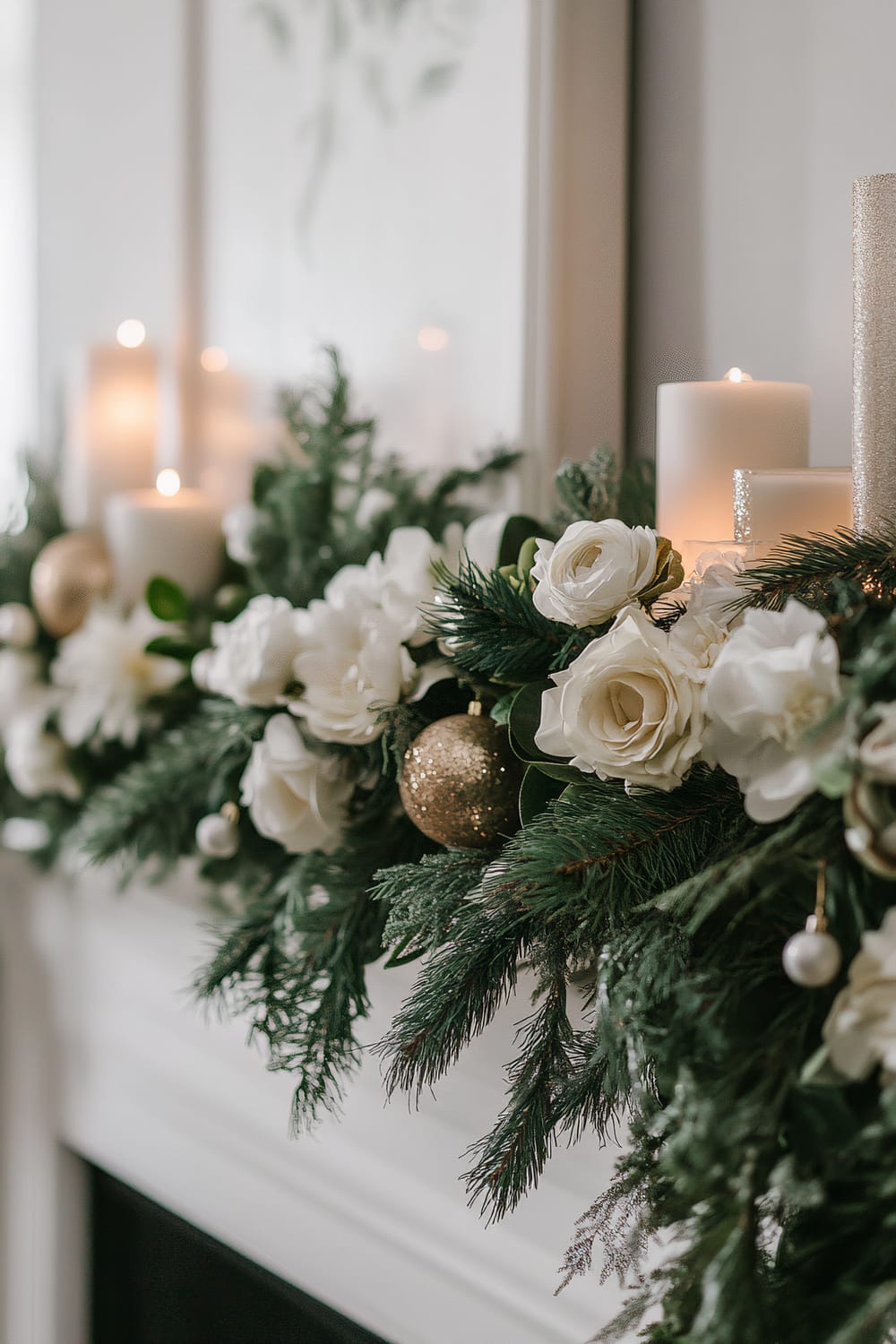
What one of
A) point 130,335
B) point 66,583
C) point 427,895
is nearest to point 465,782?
point 427,895

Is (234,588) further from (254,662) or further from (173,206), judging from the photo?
(173,206)

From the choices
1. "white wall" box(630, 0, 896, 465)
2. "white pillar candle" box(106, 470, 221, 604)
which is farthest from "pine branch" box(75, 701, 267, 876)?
"white wall" box(630, 0, 896, 465)

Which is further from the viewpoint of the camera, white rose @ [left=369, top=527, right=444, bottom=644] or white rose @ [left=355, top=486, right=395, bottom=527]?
white rose @ [left=355, top=486, right=395, bottom=527]

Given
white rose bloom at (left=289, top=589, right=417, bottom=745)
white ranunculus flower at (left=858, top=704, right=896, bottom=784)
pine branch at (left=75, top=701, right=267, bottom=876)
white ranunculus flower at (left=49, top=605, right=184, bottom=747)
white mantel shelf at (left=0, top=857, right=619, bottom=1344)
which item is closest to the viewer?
white ranunculus flower at (left=858, top=704, right=896, bottom=784)

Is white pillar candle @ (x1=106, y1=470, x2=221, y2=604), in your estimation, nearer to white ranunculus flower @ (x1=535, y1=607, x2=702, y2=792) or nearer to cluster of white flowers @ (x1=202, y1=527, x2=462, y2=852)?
cluster of white flowers @ (x1=202, y1=527, x2=462, y2=852)

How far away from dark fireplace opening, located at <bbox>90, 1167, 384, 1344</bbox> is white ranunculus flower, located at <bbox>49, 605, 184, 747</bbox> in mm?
454

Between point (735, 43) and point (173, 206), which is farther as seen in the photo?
point (173, 206)

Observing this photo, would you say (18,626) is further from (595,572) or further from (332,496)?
(595,572)

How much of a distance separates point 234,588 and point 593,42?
47 centimetres

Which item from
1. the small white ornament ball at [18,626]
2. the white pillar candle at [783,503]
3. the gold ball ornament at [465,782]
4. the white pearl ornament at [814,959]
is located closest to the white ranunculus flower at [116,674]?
the small white ornament ball at [18,626]

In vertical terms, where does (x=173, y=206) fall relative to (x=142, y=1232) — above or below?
above

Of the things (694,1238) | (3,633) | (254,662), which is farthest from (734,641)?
(3,633)

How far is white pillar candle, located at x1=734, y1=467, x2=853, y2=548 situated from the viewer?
0.52 m

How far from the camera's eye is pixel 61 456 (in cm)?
118
